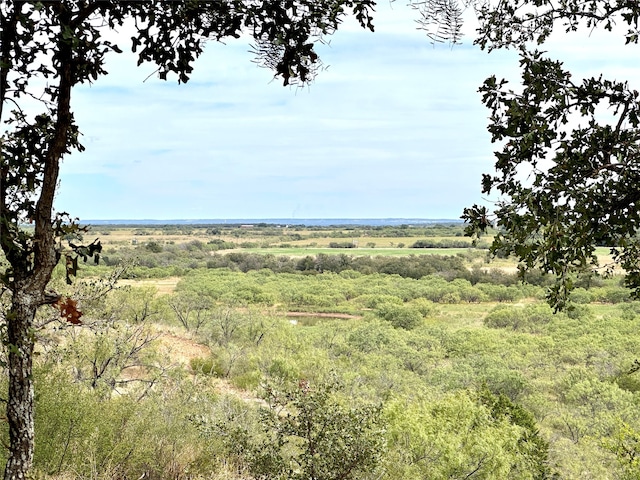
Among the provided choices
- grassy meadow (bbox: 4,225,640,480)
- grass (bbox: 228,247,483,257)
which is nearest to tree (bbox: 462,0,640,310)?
grassy meadow (bbox: 4,225,640,480)

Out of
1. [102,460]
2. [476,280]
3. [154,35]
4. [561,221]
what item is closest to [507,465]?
[102,460]

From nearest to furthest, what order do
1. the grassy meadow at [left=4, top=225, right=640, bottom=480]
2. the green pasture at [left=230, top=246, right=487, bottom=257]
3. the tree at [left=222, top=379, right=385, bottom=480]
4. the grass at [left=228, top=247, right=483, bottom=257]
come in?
the tree at [left=222, top=379, right=385, bottom=480]
the grassy meadow at [left=4, top=225, right=640, bottom=480]
the green pasture at [left=230, top=246, right=487, bottom=257]
the grass at [left=228, top=247, right=483, bottom=257]

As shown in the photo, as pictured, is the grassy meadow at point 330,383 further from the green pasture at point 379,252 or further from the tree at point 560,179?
the green pasture at point 379,252

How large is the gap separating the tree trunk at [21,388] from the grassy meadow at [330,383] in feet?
1.19

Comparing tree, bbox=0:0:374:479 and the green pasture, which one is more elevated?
tree, bbox=0:0:374:479

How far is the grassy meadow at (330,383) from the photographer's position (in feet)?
16.6

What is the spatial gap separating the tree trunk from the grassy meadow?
0.36 meters

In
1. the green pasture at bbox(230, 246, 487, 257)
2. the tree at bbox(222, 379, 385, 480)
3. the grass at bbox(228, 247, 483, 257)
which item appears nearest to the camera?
the tree at bbox(222, 379, 385, 480)

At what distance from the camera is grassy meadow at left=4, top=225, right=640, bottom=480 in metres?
5.05

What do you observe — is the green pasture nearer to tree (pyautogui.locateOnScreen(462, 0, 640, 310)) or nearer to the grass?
the grass

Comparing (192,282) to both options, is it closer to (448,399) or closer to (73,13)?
(448,399)

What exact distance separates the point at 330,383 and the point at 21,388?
3.12m

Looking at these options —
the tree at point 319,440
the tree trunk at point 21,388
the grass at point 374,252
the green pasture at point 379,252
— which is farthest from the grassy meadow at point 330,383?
the grass at point 374,252

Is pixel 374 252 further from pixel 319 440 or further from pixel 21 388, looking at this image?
pixel 21 388
